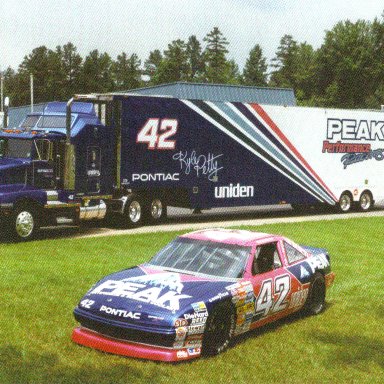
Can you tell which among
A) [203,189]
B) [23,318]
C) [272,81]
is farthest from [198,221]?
[272,81]

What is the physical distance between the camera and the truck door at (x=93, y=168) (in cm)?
1988

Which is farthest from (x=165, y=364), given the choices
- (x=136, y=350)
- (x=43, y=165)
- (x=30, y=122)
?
(x=30, y=122)

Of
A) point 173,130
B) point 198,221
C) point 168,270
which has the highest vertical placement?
point 173,130

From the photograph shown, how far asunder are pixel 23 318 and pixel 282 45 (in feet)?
438

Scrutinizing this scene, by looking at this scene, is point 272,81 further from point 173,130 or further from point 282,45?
point 173,130

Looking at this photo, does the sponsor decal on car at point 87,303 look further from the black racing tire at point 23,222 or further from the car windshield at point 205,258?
the black racing tire at point 23,222

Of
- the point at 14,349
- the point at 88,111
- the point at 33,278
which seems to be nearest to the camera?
the point at 14,349

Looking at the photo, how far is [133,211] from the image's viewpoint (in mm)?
21672

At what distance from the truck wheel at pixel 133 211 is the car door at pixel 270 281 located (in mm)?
11451

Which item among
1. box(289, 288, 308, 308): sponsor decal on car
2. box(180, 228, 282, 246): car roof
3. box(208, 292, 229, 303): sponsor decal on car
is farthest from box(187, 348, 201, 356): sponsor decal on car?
box(289, 288, 308, 308): sponsor decal on car

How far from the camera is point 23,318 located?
9.88 meters

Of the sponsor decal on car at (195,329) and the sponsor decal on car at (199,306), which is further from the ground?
the sponsor decal on car at (199,306)
